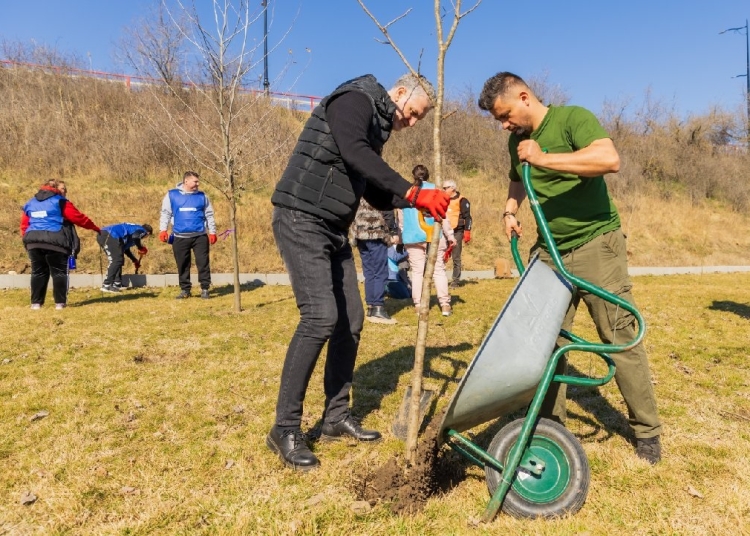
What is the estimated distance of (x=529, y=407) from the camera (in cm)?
226

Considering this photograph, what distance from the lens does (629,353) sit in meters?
2.78

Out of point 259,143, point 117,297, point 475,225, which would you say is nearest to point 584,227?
point 117,297

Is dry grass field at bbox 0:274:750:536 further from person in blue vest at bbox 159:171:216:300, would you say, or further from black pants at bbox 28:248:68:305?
person in blue vest at bbox 159:171:216:300

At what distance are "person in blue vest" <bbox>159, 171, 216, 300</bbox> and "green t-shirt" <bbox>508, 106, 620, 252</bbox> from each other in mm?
6816

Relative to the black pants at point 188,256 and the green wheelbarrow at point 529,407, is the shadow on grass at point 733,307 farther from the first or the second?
the black pants at point 188,256

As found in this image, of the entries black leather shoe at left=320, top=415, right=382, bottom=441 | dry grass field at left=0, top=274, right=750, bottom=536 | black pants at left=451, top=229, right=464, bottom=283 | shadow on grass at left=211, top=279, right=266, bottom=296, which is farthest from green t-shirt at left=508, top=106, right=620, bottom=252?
shadow on grass at left=211, top=279, right=266, bottom=296

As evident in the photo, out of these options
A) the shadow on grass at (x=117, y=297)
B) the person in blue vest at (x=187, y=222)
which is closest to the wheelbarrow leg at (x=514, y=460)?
the person in blue vest at (x=187, y=222)

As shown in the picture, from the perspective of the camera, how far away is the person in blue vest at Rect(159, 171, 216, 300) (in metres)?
8.66

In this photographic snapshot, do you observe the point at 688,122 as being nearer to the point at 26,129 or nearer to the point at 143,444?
the point at 26,129

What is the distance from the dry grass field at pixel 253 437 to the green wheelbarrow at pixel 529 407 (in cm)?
12

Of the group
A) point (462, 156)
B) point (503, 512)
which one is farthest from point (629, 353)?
point (462, 156)

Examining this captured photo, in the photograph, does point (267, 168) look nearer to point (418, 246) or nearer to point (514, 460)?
point (418, 246)

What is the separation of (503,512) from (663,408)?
209 cm

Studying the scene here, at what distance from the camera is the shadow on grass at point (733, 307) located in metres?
7.45
